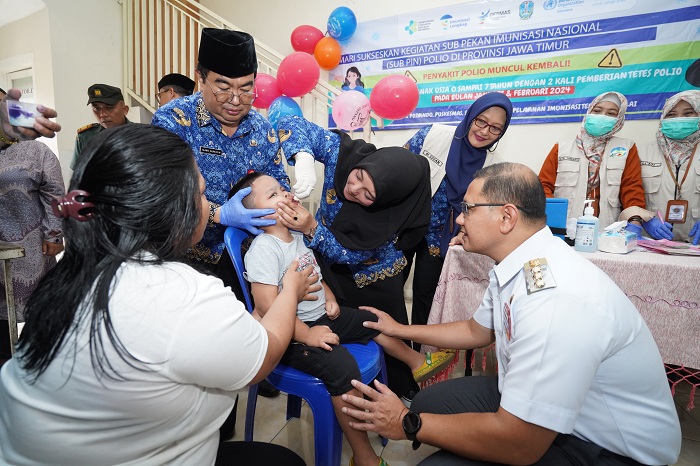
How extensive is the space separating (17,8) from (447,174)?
5.66 metres

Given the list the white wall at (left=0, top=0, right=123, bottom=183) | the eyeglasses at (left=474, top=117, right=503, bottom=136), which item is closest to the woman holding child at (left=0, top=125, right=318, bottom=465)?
the eyeglasses at (left=474, top=117, right=503, bottom=136)

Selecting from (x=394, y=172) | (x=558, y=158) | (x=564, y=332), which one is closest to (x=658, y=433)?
(x=564, y=332)

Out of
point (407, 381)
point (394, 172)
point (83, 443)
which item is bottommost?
point (407, 381)

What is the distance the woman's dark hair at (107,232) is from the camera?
0.68 meters

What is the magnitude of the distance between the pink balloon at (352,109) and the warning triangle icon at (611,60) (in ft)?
6.84

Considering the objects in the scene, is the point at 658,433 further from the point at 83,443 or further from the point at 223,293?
the point at 83,443

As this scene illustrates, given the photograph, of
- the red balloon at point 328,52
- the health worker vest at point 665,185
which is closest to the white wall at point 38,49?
the red balloon at point 328,52

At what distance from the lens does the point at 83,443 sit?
26.9 inches

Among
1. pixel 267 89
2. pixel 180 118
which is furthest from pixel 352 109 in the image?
pixel 180 118

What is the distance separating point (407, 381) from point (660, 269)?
1324 mm

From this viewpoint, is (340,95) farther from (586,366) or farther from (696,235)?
(586,366)

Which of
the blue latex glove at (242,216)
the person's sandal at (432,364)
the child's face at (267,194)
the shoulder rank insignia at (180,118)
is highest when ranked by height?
the shoulder rank insignia at (180,118)

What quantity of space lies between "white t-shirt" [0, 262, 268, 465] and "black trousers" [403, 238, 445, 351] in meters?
1.77

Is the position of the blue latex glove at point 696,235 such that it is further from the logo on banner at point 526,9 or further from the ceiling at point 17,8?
the ceiling at point 17,8
